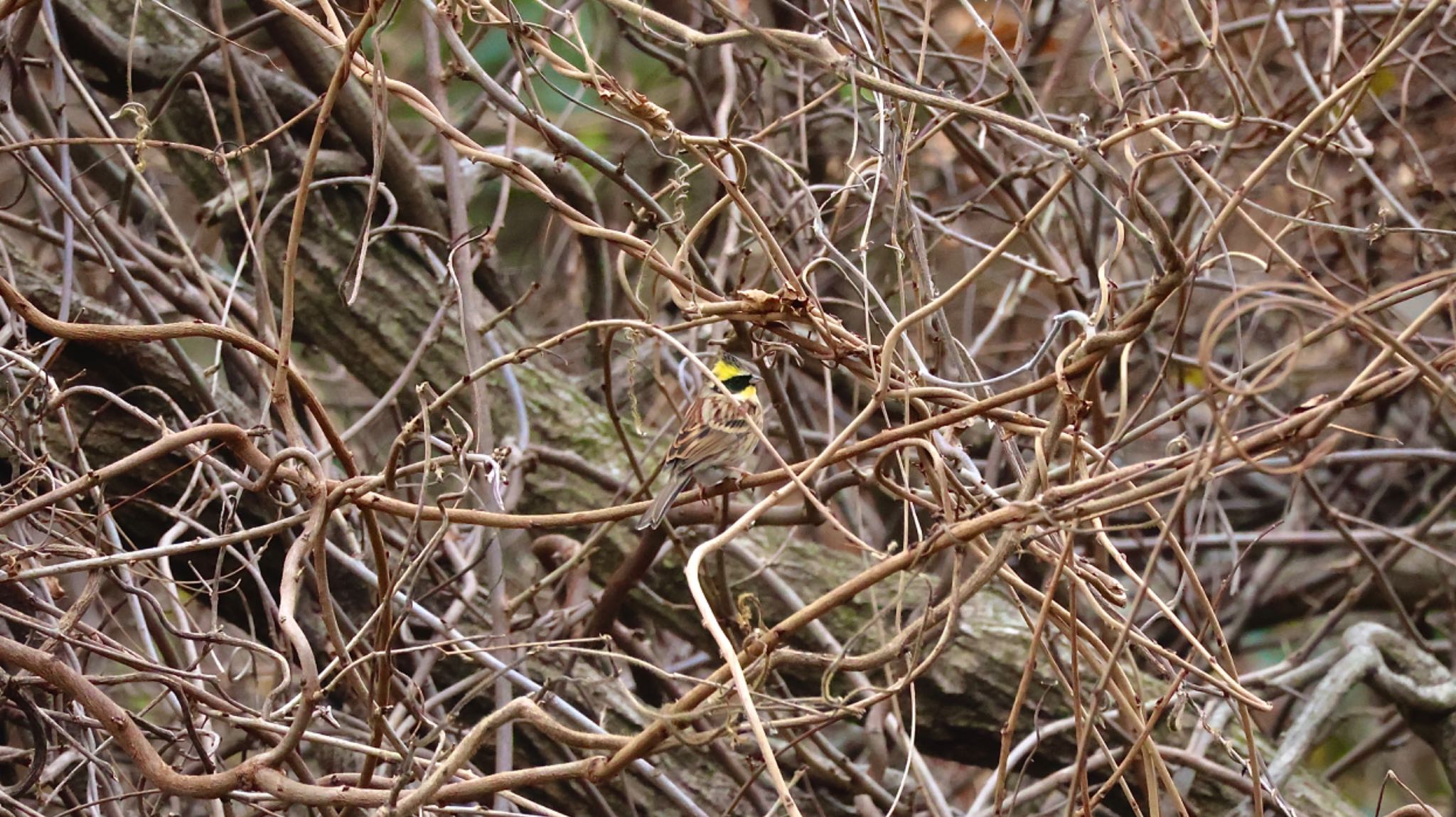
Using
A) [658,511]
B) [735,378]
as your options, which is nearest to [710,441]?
[735,378]

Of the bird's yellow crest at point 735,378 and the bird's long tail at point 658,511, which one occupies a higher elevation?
the bird's long tail at point 658,511

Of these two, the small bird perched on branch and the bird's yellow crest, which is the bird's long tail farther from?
the bird's yellow crest

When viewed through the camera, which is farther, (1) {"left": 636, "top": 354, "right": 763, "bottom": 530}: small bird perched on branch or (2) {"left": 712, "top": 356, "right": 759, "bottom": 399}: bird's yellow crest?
(2) {"left": 712, "top": 356, "right": 759, "bottom": 399}: bird's yellow crest

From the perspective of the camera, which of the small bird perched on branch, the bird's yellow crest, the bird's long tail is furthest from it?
the bird's yellow crest

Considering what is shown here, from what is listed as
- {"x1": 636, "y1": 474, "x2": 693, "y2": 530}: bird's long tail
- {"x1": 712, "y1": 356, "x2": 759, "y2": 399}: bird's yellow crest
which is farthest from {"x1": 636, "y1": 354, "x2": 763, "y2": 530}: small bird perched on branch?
{"x1": 636, "y1": 474, "x2": 693, "y2": 530}: bird's long tail

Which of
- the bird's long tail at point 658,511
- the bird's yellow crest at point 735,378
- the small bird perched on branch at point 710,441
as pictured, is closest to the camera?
the bird's long tail at point 658,511

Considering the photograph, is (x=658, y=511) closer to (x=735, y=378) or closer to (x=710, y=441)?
(x=710, y=441)

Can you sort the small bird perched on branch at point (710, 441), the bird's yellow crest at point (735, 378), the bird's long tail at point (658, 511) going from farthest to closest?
the bird's yellow crest at point (735, 378) → the small bird perched on branch at point (710, 441) → the bird's long tail at point (658, 511)

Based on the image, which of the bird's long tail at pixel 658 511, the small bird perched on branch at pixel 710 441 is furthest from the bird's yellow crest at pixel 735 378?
the bird's long tail at pixel 658 511

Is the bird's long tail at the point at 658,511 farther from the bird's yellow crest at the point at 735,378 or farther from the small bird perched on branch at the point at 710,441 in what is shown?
the bird's yellow crest at the point at 735,378

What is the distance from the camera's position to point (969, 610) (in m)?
4.14

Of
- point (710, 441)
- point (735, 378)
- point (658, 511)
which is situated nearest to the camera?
point (658, 511)

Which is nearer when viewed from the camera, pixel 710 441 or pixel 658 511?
pixel 658 511

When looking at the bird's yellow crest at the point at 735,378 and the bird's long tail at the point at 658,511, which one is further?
the bird's yellow crest at the point at 735,378
